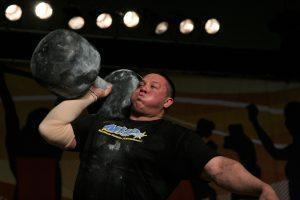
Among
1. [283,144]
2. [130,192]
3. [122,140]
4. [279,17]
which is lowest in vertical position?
[283,144]

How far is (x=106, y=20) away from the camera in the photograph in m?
4.91

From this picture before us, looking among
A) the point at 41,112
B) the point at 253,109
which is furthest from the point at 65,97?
the point at 253,109

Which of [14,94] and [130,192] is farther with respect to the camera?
[14,94]

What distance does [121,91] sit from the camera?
7.61ft

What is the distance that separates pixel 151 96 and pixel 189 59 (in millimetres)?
2976

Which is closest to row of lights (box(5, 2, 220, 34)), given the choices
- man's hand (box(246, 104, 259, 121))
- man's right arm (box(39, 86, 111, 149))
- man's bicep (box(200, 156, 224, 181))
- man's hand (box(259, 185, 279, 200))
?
man's hand (box(246, 104, 259, 121))

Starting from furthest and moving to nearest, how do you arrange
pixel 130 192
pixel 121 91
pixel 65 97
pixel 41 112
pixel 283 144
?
1. pixel 283 144
2. pixel 41 112
3. pixel 121 91
4. pixel 65 97
5. pixel 130 192

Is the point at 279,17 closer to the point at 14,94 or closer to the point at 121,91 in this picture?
the point at 14,94

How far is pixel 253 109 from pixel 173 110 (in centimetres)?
77

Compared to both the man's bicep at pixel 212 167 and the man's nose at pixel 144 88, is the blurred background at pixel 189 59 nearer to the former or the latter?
the man's nose at pixel 144 88

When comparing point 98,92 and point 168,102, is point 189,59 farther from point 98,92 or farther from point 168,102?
point 98,92

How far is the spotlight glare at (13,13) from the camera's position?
15.4 ft

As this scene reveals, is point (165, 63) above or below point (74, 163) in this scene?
above

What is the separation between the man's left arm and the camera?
6.30ft
